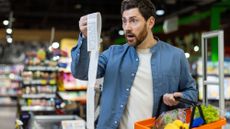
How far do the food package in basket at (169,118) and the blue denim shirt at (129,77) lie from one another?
18 cm

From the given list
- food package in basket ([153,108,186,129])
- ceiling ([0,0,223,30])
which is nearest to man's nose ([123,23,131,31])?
food package in basket ([153,108,186,129])

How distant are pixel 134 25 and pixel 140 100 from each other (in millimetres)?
428

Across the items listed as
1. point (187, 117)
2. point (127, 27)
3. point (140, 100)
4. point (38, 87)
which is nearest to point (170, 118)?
point (187, 117)

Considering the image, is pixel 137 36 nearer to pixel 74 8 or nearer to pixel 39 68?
pixel 39 68

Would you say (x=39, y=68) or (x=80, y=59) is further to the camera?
(x=39, y=68)

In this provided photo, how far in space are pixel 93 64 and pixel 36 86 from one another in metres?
8.98

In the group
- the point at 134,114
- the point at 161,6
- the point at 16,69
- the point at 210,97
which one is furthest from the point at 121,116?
the point at 16,69

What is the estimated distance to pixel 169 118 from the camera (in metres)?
2.00

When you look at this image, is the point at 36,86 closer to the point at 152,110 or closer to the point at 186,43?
the point at 186,43

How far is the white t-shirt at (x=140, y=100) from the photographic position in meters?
2.26

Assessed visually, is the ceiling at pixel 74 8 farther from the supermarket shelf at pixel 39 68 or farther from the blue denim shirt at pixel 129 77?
the blue denim shirt at pixel 129 77

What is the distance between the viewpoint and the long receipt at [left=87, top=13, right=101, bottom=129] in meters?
1.96

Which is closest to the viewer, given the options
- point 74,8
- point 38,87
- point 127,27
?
point 127,27

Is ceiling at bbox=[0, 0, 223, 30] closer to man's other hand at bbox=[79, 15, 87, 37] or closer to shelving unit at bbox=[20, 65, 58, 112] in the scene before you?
shelving unit at bbox=[20, 65, 58, 112]
